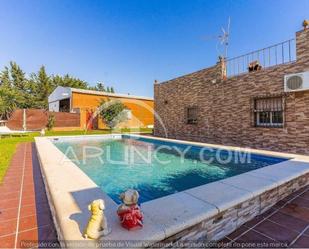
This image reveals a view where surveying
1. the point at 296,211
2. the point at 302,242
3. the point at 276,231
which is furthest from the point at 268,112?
the point at 302,242

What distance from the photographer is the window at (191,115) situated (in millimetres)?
11984

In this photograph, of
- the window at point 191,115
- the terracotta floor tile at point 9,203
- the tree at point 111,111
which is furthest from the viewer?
the tree at point 111,111

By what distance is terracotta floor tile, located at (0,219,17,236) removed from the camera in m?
2.57

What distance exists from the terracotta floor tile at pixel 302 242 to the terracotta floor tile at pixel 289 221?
16 centimetres

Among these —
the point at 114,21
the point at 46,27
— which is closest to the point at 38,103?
the point at 46,27

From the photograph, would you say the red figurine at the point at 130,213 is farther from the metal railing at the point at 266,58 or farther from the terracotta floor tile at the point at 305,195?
the metal railing at the point at 266,58

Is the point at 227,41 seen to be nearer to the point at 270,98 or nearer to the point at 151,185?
the point at 270,98

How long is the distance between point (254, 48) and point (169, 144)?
6.37 metres

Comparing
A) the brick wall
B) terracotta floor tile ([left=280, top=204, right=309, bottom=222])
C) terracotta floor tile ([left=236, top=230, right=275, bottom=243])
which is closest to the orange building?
the brick wall

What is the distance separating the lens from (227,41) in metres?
11.1

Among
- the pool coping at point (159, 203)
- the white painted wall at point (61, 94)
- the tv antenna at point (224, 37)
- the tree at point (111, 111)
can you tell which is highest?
the tv antenna at point (224, 37)

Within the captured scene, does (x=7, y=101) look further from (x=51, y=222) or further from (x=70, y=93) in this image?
(x=51, y=222)

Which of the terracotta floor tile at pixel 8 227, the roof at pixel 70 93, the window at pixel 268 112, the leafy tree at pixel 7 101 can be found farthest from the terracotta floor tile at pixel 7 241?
the leafy tree at pixel 7 101

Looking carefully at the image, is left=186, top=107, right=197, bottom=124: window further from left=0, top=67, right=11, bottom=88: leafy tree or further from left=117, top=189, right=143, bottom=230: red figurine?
left=0, top=67, right=11, bottom=88: leafy tree
